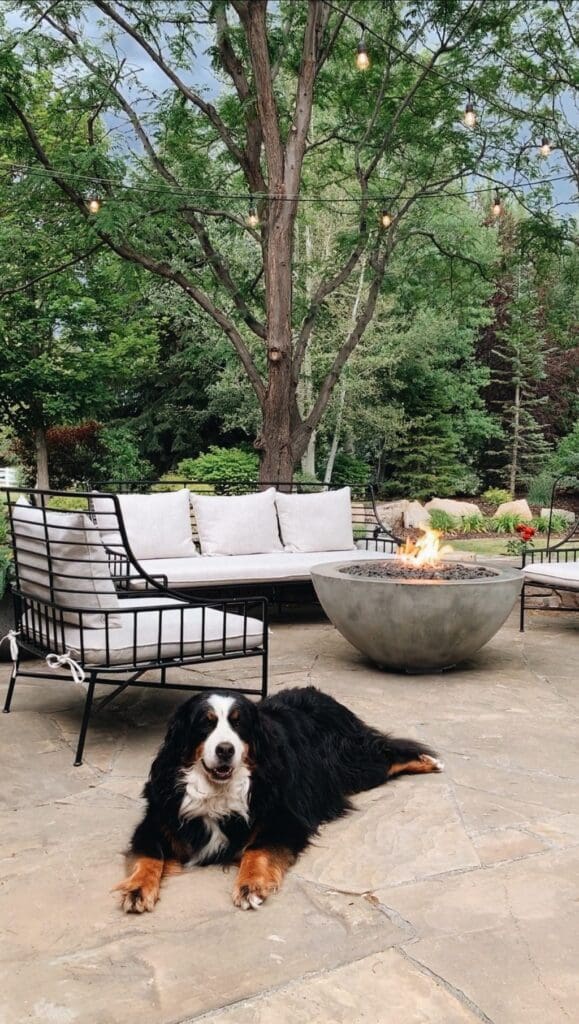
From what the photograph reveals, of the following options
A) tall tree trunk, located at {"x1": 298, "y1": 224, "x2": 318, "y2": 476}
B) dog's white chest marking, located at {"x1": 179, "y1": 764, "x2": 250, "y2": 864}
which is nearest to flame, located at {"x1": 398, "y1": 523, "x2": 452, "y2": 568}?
dog's white chest marking, located at {"x1": 179, "y1": 764, "x2": 250, "y2": 864}

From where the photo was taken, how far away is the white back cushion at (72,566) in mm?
3217

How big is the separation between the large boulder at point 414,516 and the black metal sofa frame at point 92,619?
11.6 m

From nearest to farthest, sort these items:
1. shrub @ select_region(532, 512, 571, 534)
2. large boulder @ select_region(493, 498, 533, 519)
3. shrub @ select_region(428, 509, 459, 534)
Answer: shrub @ select_region(532, 512, 571, 534) → shrub @ select_region(428, 509, 459, 534) → large boulder @ select_region(493, 498, 533, 519)

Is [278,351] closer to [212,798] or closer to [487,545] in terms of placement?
[487,545]

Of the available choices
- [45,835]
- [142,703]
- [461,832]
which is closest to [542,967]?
[461,832]

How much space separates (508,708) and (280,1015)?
2.46 metres

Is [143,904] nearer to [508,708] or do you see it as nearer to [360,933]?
[360,933]

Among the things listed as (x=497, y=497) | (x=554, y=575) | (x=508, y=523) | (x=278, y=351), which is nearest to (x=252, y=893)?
(x=554, y=575)

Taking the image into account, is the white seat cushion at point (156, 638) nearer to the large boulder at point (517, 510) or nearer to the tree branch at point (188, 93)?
the tree branch at point (188, 93)

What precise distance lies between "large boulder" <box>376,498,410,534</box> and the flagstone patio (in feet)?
37.6

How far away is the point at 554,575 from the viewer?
5.22m

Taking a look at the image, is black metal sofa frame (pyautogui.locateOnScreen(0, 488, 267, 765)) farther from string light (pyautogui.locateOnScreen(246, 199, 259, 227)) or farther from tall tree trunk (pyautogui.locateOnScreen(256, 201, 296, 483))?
string light (pyautogui.locateOnScreen(246, 199, 259, 227))

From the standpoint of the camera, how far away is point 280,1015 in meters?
1.57

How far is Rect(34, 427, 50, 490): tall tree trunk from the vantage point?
53.8 ft
